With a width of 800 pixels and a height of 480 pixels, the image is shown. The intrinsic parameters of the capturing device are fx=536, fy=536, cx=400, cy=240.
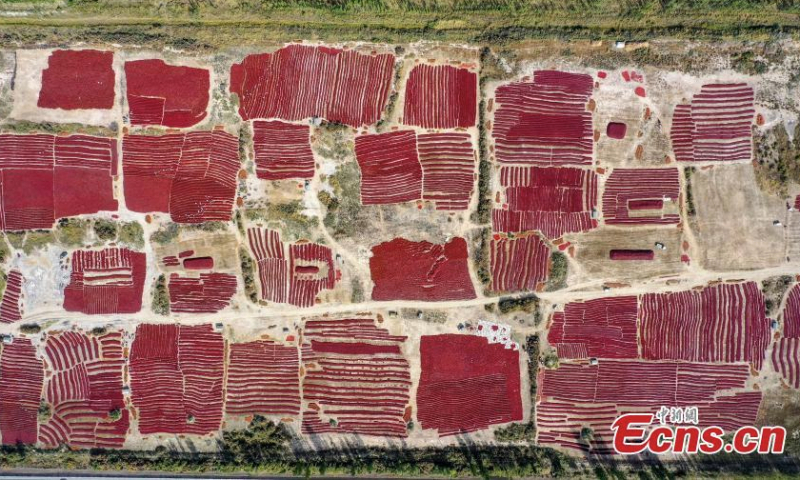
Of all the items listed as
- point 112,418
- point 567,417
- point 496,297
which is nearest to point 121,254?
point 112,418

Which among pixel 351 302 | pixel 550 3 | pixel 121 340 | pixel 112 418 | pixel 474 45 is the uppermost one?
pixel 550 3

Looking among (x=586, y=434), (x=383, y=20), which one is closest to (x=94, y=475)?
(x=586, y=434)

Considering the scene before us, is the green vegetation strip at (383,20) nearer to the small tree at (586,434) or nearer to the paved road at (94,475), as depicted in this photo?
the small tree at (586,434)

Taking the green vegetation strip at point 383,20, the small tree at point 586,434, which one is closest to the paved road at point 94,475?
the small tree at point 586,434

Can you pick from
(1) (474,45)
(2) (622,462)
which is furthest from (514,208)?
(2) (622,462)

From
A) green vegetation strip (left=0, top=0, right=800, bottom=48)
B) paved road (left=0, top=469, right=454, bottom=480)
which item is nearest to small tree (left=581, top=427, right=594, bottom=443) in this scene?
paved road (left=0, top=469, right=454, bottom=480)

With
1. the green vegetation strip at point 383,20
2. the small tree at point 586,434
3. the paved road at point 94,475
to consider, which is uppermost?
the green vegetation strip at point 383,20

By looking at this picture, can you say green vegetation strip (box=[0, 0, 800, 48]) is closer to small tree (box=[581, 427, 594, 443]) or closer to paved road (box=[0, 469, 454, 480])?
small tree (box=[581, 427, 594, 443])

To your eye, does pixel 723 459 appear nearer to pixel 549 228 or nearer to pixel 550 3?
pixel 549 228

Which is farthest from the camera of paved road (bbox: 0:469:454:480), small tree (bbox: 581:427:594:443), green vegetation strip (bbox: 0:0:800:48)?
small tree (bbox: 581:427:594:443)

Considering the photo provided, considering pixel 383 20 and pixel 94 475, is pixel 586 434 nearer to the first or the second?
pixel 383 20

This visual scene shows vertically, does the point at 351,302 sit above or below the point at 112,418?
above
